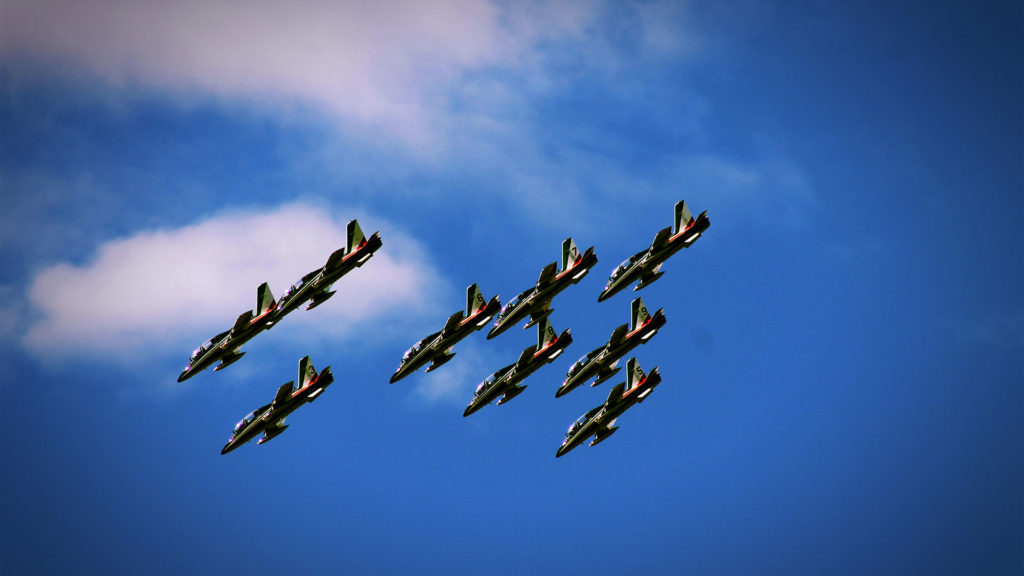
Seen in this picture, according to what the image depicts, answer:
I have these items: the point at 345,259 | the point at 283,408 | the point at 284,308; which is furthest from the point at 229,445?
the point at 345,259

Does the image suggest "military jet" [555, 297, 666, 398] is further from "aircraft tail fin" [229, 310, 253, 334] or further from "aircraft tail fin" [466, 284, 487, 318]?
"aircraft tail fin" [229, 310, 253, 334]

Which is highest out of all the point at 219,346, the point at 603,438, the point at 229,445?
the point at 219,346

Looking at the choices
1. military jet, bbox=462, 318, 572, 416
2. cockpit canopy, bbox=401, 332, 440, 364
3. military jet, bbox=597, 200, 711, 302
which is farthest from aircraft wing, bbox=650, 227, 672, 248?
cockpit canopy, bbox=401, 332, 440, 364

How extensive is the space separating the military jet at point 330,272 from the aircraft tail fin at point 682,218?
108 feet

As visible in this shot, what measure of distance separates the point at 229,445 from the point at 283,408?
7.60 m

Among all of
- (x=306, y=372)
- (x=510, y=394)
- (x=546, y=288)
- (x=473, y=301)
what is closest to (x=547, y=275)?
(x=546, y=288)

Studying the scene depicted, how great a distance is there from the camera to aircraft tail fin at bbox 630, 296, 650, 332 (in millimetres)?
116688

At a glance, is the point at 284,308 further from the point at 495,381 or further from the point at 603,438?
the point at 603,438

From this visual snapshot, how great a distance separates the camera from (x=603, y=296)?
117250 mm

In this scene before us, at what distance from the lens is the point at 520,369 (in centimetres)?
11612

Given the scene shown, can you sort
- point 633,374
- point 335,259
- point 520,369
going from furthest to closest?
point 633,374 < point 520,369 < point 335,259

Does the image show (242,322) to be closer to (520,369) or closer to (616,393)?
(520,369)

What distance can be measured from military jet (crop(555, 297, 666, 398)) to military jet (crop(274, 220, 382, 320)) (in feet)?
89.7

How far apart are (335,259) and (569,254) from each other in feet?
82.2
